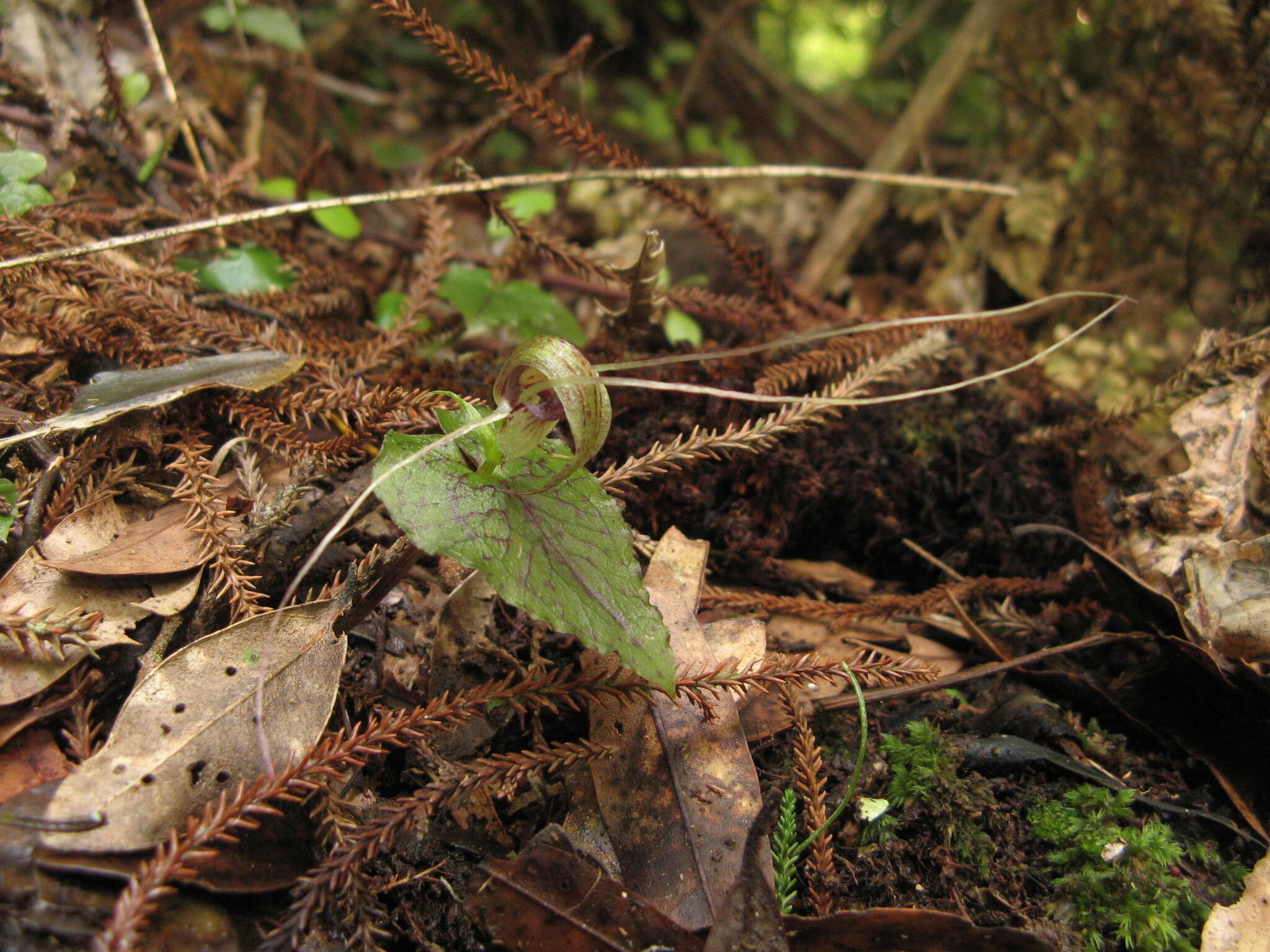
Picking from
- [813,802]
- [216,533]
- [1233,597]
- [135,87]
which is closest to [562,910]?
[813,802]

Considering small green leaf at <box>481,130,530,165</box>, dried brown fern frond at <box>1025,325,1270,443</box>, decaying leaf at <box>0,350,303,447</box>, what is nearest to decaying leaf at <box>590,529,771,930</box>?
decaying leaf at <box>0,350,303,447</box>

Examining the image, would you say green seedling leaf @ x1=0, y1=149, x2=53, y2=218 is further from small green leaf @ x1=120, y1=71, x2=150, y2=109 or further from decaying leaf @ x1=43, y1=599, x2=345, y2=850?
decaying leaf @ x1=43, y1=599, x2=345, y2=850

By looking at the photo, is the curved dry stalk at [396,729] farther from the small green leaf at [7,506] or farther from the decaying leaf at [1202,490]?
the decaying leaf at [1202,490]

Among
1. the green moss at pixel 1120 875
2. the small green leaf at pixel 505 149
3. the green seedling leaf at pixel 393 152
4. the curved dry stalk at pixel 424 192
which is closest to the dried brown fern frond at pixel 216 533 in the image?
the curved dry stalk at pixel 424 192

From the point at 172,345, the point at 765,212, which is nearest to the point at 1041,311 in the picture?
the point at 765,212

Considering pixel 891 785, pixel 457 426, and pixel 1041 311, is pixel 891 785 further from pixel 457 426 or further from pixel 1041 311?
pixel 1041 311
